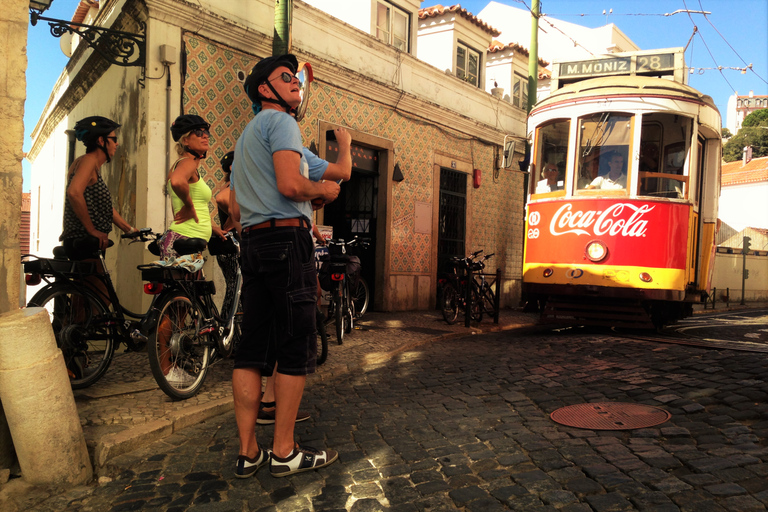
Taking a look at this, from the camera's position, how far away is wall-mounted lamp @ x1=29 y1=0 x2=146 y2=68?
7.05 metres

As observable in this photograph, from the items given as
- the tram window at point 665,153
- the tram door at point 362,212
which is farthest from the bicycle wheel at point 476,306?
the tram window at point 665,153

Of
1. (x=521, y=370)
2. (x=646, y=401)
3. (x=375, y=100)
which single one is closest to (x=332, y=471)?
(x=646, y=401)

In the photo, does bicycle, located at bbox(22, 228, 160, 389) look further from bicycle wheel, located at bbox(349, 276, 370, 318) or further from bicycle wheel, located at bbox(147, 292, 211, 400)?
bicycle wheel, located at bbox(349, 276, 370, 318)

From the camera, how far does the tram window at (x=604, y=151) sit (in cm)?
840

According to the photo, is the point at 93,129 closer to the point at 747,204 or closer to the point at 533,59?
the point at 533,59

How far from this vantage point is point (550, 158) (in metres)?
9.15

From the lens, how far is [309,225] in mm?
3209

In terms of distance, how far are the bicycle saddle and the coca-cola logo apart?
5.66 m

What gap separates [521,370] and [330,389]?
1.86m

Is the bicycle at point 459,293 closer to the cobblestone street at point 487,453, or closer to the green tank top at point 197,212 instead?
the cobblestone street at point 487,453

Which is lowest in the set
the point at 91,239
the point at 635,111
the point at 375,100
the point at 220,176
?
the point at 91,239

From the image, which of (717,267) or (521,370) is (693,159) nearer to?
(521,370)

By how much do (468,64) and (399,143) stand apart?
4360 mm

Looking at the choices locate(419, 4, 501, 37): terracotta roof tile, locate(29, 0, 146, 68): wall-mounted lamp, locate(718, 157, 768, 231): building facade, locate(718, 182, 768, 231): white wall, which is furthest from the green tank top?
locate(718, 157, 768, 231): building facade
